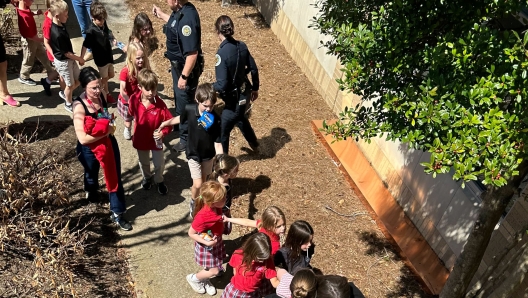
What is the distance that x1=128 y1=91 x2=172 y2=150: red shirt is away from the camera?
591 centimetres

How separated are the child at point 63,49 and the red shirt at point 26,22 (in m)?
0.90

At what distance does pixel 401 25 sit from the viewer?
12.0 ft

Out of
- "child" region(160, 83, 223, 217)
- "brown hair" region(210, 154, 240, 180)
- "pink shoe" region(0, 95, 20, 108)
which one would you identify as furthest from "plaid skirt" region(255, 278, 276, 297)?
"pink shoe" region(0, 95, 20, 108)

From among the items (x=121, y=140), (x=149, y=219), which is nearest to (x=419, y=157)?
(x=149, y=219)

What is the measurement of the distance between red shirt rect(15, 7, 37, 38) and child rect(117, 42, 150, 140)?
6.20 ft

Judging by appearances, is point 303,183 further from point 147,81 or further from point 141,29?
point 141,29

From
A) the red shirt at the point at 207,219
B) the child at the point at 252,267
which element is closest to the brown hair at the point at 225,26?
the red shirt at the point at 207,219

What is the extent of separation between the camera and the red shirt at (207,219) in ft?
15.9

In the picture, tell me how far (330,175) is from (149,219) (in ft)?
8.67

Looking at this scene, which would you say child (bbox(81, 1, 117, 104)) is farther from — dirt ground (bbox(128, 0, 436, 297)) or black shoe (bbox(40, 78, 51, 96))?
dirt ground (bbox(128, 0, 436, 297))

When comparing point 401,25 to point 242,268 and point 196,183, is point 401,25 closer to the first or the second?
point 242,268

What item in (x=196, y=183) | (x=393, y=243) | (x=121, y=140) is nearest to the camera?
(x=196, y=183)

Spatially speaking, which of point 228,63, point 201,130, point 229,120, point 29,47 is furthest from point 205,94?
point 29,47

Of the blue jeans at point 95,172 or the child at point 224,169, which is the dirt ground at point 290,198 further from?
the child at point 224,169
